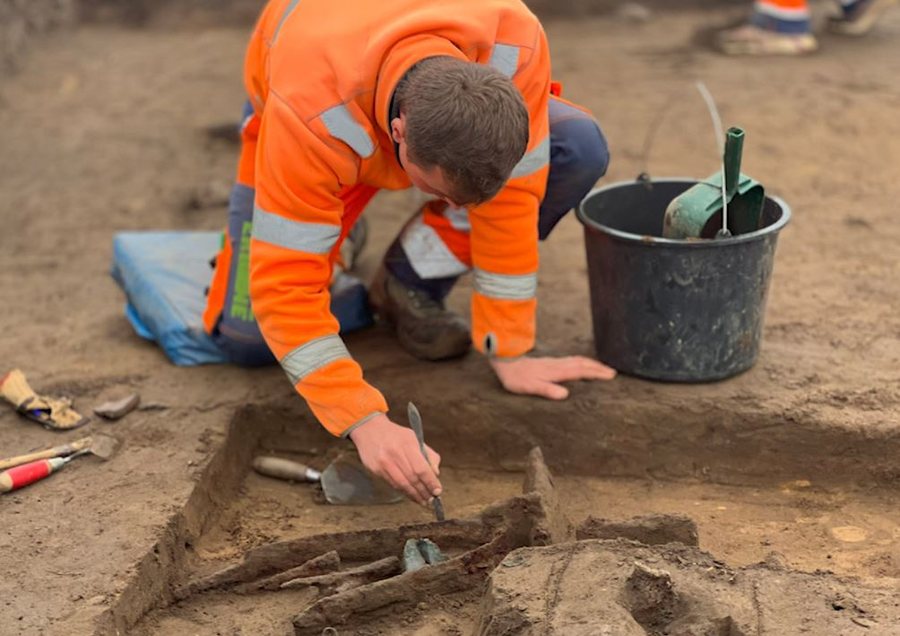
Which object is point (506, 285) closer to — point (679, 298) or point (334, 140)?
point (679, 298)

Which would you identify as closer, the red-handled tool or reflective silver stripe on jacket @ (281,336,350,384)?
reflective silver stripe on jacket @ (281,336,350,384)

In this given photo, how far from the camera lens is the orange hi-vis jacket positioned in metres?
2.70

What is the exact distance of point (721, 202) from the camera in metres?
3.19

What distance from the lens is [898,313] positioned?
3.73 metres

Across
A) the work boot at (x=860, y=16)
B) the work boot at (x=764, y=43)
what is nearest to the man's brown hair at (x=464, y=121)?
the work boot at (x=764, y=43)

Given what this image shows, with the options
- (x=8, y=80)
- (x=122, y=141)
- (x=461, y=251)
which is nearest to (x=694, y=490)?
(x=461, y=251)

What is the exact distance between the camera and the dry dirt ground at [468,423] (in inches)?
112

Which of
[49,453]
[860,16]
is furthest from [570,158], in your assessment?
[860,16]

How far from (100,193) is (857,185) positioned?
3.21 meters

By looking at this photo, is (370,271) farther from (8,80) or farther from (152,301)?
(8,80)

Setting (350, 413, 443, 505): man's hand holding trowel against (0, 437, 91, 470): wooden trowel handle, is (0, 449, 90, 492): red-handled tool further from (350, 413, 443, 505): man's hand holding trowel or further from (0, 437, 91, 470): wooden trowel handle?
(350, 413, 443, 505): man's hand holding trowel

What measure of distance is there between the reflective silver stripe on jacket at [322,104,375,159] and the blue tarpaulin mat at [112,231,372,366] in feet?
3.29

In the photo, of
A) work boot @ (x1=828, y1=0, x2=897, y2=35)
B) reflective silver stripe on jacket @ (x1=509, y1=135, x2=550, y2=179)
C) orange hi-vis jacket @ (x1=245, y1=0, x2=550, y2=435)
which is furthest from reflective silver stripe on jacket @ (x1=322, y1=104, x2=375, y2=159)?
work boot @ (x1=828, y1=0, x2=897, y2=35)

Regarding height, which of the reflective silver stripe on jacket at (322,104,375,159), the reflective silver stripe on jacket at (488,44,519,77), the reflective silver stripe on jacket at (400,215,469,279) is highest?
the reflective silver stripe on jacket at (488,44,519,77)
